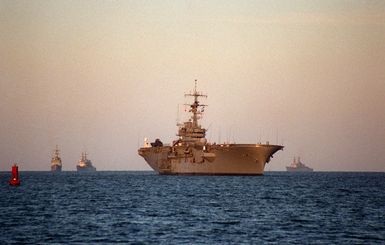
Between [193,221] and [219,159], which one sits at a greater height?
[219,159]

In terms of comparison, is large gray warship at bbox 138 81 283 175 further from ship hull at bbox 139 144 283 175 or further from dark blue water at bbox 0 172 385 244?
dark blue water at bbox 0 172 385 244

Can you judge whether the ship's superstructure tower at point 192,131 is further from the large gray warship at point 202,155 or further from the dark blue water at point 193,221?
the dark blue water at point 193,221

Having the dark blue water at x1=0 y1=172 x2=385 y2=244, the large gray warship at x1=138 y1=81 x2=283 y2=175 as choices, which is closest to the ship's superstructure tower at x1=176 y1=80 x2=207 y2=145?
the large gray warship at x1=138 y1=81 x2=283 y2=175

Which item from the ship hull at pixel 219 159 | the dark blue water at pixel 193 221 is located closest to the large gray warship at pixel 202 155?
the ship hull at pixel 219 159

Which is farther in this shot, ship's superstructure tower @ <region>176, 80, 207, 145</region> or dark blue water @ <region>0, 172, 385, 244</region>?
ship's superstructure tower @ <region>176, 80, 207, 145</region>

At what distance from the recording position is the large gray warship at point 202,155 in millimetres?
134125

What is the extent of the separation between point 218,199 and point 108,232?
32383 millimetres

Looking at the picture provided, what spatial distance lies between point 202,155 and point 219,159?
10.8 feet

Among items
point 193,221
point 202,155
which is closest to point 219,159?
point 202,155

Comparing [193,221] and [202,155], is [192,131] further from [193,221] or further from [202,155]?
[193,221]

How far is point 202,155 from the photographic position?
5428 inches

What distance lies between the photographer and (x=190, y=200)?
243ft

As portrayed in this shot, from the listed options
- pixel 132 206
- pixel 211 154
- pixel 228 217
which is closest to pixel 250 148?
pixel 211 154

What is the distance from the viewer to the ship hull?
5256 inches
